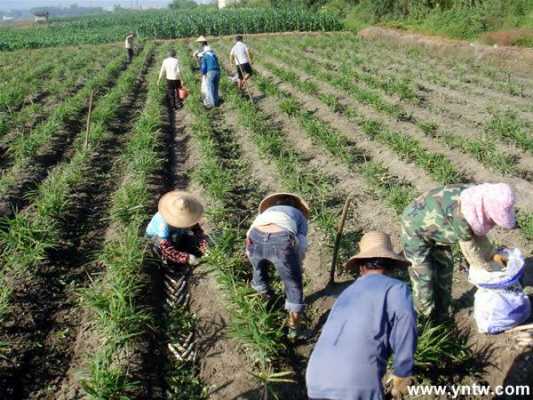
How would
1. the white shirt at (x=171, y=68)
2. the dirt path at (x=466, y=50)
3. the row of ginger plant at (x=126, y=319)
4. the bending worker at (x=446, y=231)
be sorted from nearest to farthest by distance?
the bending worker at (x=446, y=231) → the row of ginger plant at (x=126, y=319) → the white shirt at (x=171, y=68) → the dirt path at (x=466, y=50)

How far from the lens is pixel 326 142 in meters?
7.72

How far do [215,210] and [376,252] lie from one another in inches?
123

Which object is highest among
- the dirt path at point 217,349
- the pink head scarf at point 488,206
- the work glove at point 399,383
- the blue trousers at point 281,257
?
the pink head scarf at point 488,206

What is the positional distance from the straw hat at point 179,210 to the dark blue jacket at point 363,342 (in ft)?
6.36

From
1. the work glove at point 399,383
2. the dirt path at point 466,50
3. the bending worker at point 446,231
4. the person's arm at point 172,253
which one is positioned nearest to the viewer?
the work glove at point 399,383

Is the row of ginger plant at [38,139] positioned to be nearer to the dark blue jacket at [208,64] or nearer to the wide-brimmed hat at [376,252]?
the dark blue jacket at [208,64]

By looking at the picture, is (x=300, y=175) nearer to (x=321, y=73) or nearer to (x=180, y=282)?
(x=180, y=282)

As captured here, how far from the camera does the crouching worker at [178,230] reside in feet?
13.4

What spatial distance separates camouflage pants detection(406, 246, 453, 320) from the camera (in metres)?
3.55

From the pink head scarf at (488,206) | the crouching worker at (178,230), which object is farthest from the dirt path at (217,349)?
the pink head scarf at (488,206)

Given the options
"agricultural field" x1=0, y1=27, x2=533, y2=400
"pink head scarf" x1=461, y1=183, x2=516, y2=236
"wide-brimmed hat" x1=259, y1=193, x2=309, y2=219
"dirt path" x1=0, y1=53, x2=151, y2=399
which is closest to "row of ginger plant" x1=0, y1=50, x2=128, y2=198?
"agricultural field" x1=0, y1=27, x2=533, y2=400

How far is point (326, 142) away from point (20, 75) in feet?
44.8

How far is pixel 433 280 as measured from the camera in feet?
11.9

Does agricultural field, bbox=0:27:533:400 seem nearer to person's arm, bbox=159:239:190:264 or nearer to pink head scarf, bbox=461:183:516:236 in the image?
person's arm, bbox=159:239:190:264
